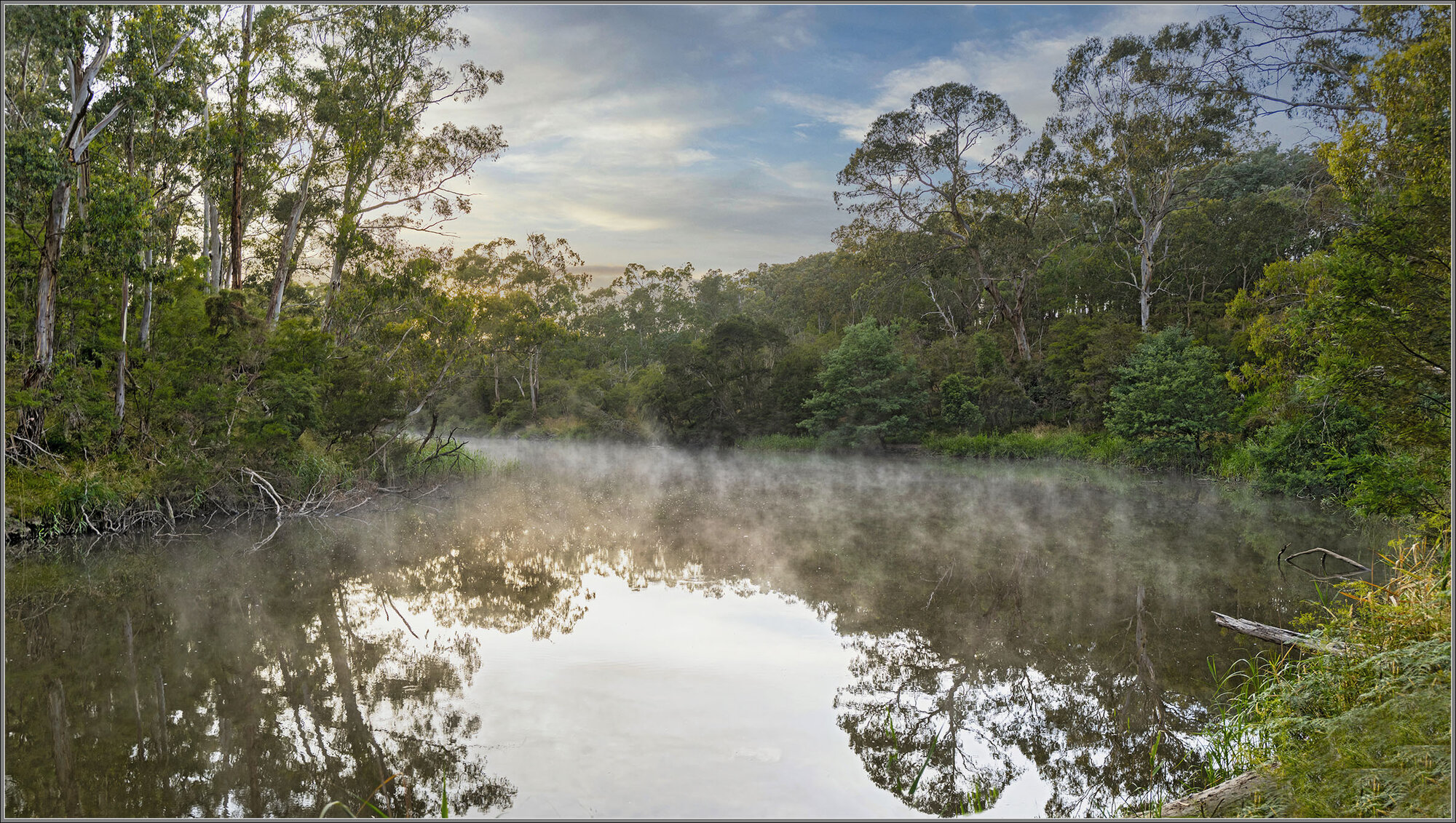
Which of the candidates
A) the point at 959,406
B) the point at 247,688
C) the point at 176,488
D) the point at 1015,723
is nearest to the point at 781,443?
the point at 959,406

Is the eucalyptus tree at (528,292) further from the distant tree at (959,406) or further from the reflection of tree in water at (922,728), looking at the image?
the reflection of tree in water at (922,728)

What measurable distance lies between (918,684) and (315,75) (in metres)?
14.5

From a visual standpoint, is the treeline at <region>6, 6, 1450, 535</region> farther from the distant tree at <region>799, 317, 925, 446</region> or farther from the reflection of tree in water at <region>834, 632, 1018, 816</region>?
the reflection of tree in water at <region>834, 632, 1018, 816</region>

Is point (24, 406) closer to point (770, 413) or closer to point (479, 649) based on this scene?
point (479, 649)

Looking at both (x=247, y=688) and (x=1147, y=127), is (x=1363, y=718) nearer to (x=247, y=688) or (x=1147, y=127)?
(x=247, y=688)

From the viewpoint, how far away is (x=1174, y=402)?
15188 mm

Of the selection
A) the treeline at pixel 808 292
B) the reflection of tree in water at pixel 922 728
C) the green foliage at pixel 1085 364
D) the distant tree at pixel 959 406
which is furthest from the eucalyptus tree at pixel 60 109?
the green foliage at pixel 1085 364

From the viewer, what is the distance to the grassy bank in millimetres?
2490

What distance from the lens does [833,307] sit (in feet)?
101

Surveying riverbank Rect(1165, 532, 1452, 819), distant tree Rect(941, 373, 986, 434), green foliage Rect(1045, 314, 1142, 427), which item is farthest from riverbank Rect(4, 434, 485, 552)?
green foliage Rect(1045, 314, 1142, 427)

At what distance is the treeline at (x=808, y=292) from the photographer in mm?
5707

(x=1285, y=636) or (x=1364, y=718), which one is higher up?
(x=1364, y=718)

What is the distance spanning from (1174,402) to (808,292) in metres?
18.7

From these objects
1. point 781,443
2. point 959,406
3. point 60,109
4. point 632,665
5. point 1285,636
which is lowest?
point 632,665
